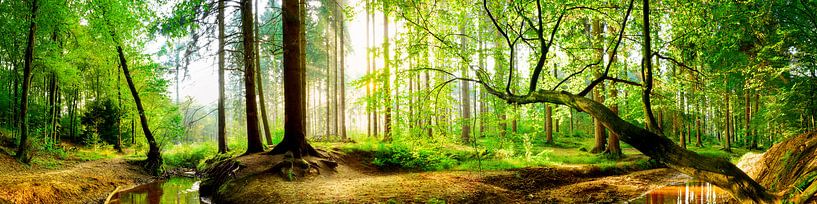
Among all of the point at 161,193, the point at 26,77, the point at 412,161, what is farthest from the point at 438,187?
the point at 26,77

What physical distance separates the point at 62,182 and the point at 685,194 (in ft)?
44.7

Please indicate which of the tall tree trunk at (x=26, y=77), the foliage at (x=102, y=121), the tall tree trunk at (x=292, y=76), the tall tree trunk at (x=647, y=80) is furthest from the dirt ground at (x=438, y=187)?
the foliage at (x=102, y=121)

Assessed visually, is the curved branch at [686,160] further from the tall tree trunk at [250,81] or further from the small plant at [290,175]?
the tall tree trunk at [250,81]

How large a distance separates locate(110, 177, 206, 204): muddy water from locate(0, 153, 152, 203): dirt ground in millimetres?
452

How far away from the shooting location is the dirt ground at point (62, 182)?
7497 mm

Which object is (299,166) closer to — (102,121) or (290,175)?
(290,175)

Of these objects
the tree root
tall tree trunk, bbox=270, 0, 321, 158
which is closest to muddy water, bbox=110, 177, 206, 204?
the tree root

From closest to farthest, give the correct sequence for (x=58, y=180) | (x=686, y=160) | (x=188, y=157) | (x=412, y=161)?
(x=686, y=160) < (x=58, y=180) < (x=412, y=161) < (x=188, y=157)

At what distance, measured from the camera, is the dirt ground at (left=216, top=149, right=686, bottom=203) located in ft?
23.3

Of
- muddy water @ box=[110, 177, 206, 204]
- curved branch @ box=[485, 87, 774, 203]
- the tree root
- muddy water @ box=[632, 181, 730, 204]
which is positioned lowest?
muddy water @ box=[110, 177, 206, 204]

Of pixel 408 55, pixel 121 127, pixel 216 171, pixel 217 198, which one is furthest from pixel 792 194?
pixel 121 127

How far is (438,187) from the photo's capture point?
795cm

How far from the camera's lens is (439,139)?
9641 millimetres

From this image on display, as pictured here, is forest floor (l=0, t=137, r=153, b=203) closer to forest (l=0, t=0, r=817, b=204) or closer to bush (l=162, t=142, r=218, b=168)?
forest (l=0, t=0, r=817, b=204)
